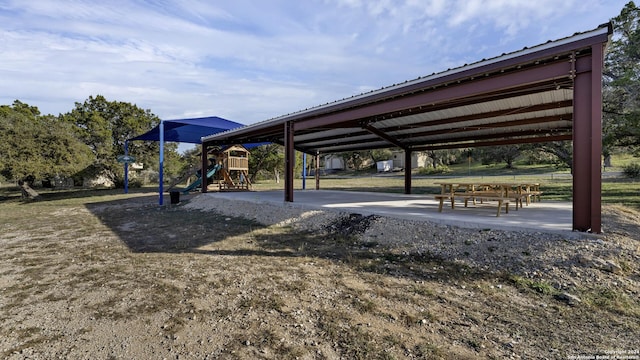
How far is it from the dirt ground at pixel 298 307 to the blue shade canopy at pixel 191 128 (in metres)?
9.28

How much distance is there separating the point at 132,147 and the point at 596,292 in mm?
26302

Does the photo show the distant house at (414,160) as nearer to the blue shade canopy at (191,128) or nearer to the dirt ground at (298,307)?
the blue shade canopy at (191,128)

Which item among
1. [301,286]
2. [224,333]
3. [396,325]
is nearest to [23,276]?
[224,333]

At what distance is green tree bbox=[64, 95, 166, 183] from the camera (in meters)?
21.2

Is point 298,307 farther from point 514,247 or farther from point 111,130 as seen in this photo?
point 111,130

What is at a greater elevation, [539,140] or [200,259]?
[539,140]

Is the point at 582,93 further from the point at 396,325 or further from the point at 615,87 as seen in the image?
the point at 615,87

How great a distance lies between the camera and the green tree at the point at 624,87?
977cm

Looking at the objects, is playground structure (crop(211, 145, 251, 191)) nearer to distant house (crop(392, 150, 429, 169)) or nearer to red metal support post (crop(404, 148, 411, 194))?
red metal support post (crop(404, 148, 411, 194))

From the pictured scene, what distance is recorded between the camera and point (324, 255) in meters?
4.90

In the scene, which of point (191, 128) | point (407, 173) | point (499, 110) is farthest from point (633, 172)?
point (191, 128)

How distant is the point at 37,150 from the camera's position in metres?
14.5

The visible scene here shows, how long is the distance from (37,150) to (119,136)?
9.46 meters

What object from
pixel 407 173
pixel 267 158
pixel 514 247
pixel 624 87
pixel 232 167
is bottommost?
pixel 514 247
